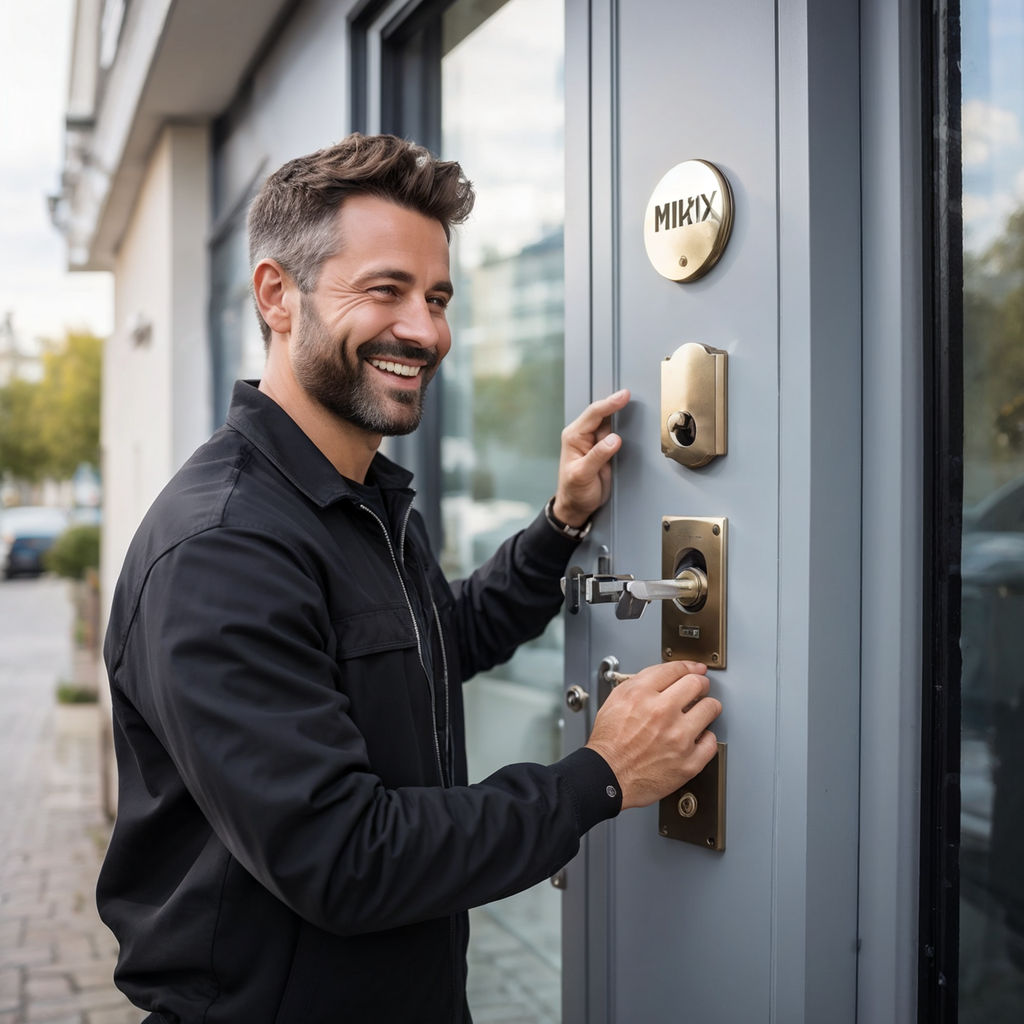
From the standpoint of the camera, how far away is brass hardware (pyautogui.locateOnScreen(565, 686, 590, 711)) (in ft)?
6.47

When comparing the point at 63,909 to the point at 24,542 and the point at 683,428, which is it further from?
the point at 24,542

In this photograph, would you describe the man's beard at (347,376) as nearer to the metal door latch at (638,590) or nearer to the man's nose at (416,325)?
the man's nose at (416,325)

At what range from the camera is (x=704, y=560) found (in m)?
1.68

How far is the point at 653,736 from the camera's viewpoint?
1.59 metres

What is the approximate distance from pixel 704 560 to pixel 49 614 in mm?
18300

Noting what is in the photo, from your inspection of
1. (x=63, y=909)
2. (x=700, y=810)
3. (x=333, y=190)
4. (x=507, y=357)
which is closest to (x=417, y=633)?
(x=700, y=810)

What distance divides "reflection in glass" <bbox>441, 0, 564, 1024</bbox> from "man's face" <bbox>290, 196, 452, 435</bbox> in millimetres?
1244

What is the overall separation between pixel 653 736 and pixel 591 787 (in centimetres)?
12

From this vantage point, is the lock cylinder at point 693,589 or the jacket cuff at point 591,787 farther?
the lock cylinder at point 693,589

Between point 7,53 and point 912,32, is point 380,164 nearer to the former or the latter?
point 912,32

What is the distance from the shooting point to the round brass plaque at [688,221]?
163 centimetres

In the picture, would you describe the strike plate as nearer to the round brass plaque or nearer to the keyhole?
the keyhole

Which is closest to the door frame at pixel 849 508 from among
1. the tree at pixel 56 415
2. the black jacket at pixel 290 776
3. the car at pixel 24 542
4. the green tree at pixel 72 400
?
the black jacket at pixel 290 776

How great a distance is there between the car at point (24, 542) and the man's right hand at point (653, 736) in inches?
990
